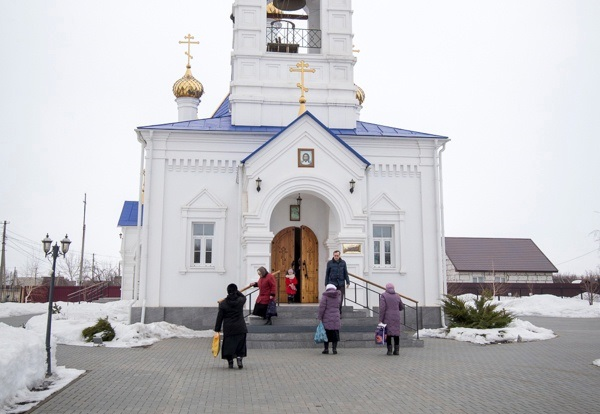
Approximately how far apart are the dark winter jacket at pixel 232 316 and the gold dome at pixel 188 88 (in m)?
17.8

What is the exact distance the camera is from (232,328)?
977 centimetres

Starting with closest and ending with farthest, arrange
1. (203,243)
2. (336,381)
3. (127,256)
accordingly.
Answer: (336,381), (203,243), (127,256)

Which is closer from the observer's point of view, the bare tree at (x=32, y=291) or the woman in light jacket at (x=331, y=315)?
the woman in light jacket at (x=331, y=315)

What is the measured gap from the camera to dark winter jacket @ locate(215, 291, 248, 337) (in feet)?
32.1

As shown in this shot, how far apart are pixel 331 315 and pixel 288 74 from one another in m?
9.23

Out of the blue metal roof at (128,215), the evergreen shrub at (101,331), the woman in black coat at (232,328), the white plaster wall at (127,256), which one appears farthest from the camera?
Answer: the blue metal roof at (128,215)

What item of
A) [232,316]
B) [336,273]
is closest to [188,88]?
[336,273]

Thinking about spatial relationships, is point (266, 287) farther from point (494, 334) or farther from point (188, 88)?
point (188, 88)

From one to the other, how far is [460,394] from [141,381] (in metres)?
4.39

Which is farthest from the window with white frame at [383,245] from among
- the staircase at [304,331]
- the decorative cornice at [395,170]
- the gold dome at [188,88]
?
the gold dome at [188,88]

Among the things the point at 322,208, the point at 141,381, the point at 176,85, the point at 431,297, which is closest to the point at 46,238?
the point at 141,381

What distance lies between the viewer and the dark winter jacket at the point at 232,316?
9781mm

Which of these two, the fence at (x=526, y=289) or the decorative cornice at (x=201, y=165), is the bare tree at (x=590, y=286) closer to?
the fence at (x=526, y=289)

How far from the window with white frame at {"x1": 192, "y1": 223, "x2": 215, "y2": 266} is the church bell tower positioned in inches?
132
